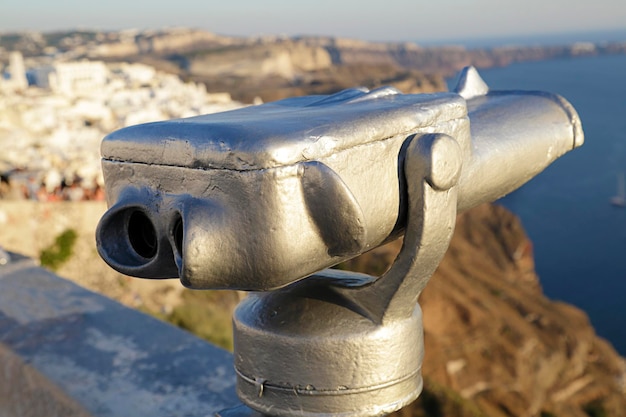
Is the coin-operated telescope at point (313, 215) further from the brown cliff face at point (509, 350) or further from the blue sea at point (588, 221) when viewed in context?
the blue sea at point (588, 221)

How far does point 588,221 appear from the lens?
29.6 m

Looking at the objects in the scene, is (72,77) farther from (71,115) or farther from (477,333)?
(477,333)

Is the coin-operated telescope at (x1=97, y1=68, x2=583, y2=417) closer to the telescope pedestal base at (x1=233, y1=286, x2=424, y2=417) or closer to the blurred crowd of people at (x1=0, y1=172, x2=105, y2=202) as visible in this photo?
the telescope pedestal base at (x1=233, y1=286, x2=424, y2=417)

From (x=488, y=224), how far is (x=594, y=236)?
5647 millimetres

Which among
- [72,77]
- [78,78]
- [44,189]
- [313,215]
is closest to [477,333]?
[44,189]

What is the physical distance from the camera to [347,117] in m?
0.59

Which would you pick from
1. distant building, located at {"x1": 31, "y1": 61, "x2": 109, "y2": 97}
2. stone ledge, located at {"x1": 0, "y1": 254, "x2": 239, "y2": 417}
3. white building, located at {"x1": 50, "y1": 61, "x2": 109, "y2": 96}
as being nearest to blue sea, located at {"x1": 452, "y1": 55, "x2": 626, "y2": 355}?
stone ledge, located at {"x1": 0, "y1": 254, "x2": 239, "y2": 417}

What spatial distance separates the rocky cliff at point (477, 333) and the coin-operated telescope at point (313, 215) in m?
6.26

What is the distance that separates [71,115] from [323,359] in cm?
2302

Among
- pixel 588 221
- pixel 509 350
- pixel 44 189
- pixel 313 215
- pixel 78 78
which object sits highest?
pixel 313 215

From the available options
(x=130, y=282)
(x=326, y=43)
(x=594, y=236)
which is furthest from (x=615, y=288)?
(x=326, y=43)

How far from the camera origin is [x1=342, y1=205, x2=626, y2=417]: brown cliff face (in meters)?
13.4

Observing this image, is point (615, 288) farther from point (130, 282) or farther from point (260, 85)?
point (260, 85)

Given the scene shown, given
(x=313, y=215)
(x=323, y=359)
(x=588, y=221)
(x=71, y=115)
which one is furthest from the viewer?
(x=588, y=221)
